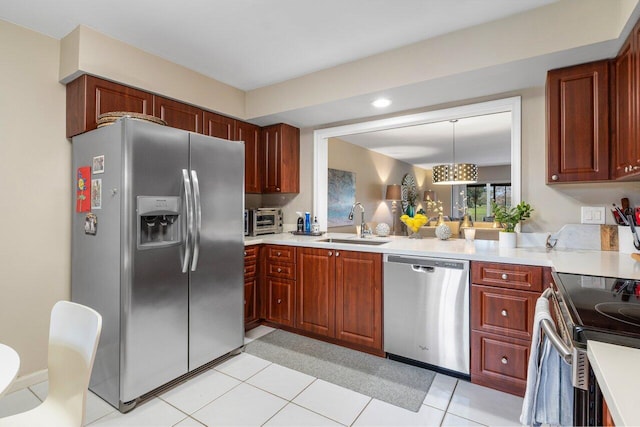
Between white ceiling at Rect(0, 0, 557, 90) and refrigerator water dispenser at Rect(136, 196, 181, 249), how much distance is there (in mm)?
1237

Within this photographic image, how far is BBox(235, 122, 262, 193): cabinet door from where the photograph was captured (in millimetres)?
3532

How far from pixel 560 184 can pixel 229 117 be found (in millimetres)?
3056

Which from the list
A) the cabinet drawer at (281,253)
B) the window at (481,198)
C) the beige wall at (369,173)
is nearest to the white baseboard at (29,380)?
the cabinet drawer at (281,253)

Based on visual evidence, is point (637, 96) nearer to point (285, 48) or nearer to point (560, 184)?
point (560, 184)

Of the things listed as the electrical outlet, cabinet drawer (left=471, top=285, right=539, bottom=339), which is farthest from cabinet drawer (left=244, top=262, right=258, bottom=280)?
the electrical outlet

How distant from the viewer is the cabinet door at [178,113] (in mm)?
2739

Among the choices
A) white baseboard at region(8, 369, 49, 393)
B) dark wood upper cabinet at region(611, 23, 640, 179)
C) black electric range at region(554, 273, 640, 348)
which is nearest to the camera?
black electric range at region(554, 273, 640, 348)

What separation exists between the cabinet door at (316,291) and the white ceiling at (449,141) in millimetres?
2217

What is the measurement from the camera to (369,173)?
6059 millimetres

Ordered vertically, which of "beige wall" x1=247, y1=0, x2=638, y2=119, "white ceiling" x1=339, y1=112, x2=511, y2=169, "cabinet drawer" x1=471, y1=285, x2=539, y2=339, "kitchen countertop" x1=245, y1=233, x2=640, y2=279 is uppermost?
"white ceiling" x1=339, y1=112, x2=511, y2=169

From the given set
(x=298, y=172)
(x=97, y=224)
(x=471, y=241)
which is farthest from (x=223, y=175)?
(x=471, y=241)

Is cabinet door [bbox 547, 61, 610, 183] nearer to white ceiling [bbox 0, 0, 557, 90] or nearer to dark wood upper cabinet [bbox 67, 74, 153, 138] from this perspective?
white ceiling [bbox 0, 0, 557, 90]

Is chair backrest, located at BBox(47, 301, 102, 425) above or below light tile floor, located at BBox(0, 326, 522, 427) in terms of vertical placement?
above

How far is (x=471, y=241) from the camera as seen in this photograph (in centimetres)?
278
